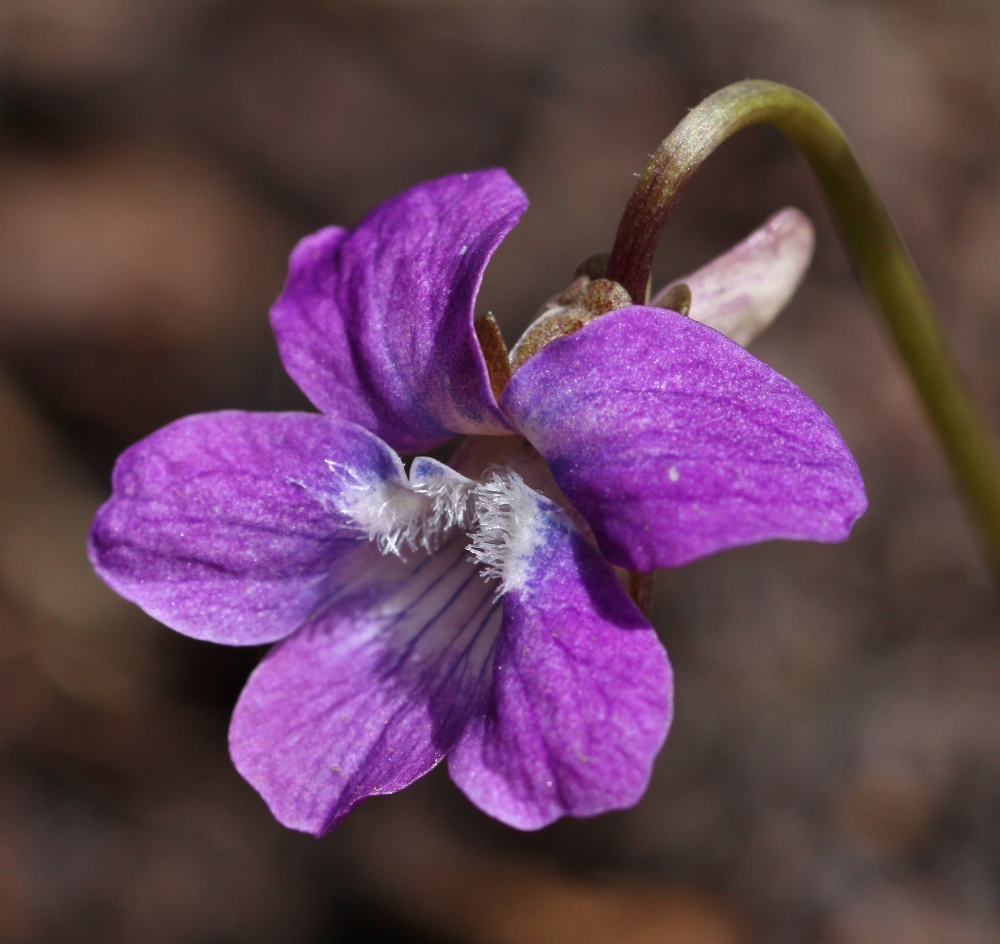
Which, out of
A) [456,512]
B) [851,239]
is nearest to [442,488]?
[456,512]

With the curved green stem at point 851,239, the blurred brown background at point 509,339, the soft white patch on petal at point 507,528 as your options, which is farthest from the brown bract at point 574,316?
the blurred brown background at point 509,339

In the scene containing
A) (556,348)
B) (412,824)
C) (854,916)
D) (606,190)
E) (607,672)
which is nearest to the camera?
(607,672)

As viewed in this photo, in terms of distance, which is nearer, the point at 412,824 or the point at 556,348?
the point at 556,348

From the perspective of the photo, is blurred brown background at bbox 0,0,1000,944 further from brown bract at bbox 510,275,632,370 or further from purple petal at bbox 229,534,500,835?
brown bract at bbox 510,275,632,370

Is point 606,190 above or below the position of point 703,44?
below

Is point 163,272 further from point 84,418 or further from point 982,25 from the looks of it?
point 982,25

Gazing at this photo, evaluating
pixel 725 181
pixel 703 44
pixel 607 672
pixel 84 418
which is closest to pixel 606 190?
pixel 725 181

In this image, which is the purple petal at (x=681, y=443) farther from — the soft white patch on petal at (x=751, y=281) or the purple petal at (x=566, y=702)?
the soft white patch on petal at (x=751, y=281)

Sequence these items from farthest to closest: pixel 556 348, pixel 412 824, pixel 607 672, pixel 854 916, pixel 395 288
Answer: pixel 412 824
pixel 854 916
pixel 395 288
pixel 556 348
pixel 607 672

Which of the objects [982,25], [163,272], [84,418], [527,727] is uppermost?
[982,25]
